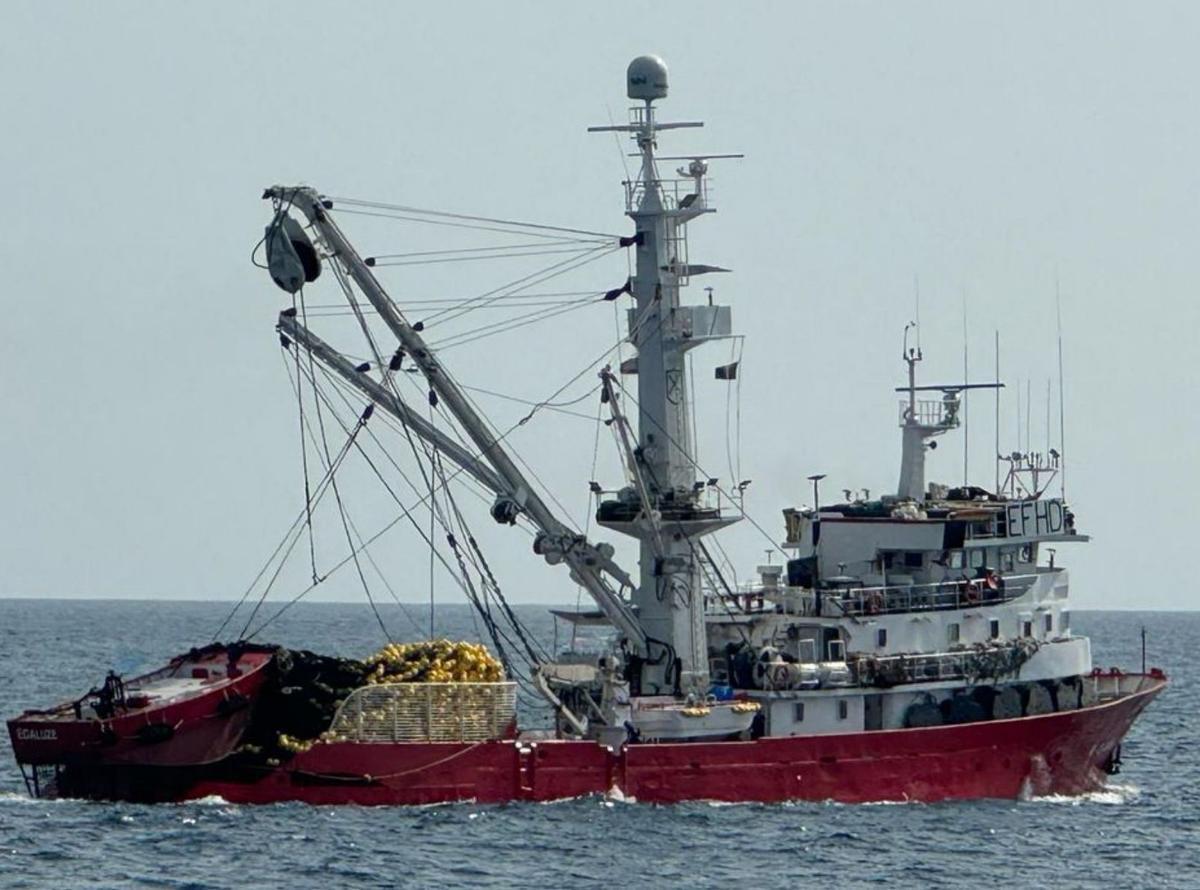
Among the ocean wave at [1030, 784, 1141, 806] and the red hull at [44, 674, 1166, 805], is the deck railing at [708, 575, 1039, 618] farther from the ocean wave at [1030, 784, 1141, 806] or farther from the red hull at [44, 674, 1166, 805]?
the ocean wave at [1030, 784, 1141, 806]

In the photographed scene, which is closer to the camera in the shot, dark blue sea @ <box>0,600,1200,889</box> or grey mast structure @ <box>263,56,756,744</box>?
dark blue sea @ <box>0,600,1200,889</box>

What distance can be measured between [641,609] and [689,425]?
3677 mm

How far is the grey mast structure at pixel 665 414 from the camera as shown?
1998 inches

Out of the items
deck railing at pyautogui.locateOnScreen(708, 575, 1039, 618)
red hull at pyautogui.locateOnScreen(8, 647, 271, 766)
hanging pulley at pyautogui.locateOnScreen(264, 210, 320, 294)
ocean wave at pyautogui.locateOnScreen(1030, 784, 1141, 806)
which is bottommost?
ocean wave at pyautogui.locateOnScreen(1030, 784, 1141, 806)

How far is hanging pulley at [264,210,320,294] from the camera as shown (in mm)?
48969

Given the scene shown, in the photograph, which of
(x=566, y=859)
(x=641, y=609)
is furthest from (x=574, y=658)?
(x=566, y=859)

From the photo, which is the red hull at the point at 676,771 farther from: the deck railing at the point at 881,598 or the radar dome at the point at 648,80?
the radar dome at the point at 648,80

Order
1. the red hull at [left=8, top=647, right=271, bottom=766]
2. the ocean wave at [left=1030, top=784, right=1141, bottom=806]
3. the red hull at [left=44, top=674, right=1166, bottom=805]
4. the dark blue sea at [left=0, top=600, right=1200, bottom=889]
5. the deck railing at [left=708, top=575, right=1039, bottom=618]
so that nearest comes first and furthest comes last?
the dark blue sea at [left=0, top=600, right=1200, bottom=889], the red hull at [left=8, top=647, right=271, bottom=766], the red hull at [left=44, top=674, right=1166, bottom=805], the deck railing at [left=708, top=575, right=1039, bottom=618], the ocean wave at [left=1030, top=784, right=1141, bottom=806]

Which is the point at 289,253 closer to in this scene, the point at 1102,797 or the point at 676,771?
the point at 676,771

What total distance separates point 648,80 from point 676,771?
13263mm

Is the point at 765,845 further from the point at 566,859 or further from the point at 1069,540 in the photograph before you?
the point at 1069,540

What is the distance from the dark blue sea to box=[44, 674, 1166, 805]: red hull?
0.30 meters

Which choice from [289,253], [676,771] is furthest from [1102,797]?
[289,253]

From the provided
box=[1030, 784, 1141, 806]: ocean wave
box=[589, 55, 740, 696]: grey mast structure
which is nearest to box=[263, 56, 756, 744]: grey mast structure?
box=[589, 55, 740, 696]: grey mast structure
